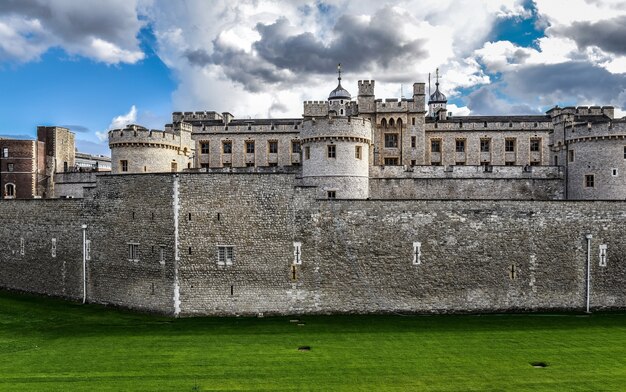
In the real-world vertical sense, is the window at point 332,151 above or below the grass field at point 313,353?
above

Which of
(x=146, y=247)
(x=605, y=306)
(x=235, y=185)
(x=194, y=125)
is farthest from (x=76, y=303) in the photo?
(x=605, y=306)

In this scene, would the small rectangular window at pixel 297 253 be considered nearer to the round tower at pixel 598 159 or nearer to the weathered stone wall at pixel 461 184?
the weathered stone wall at pixel 461 184

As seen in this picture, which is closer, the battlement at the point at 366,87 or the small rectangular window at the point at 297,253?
the small rectangular window at the point at 297,253

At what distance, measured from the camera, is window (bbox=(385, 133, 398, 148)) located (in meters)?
49.9

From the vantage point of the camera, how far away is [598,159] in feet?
117

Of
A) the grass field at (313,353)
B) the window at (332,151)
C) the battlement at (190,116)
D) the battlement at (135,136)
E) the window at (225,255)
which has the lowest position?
the grass field at (313,353)

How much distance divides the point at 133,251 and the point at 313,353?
13938mm

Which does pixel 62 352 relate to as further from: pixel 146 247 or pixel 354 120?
pixel 354 120

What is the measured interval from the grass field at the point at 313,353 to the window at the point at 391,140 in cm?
2367

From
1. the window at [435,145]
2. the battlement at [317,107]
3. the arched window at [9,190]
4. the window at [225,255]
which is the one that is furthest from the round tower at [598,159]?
the arched window at [9,190]

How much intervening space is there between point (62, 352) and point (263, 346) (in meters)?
8.54

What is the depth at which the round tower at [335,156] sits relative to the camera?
112ft

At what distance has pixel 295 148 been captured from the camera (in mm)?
53469

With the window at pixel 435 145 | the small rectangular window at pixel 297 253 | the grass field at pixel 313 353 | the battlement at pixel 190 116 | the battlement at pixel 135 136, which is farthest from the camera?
the battlement at pixel 190 116
